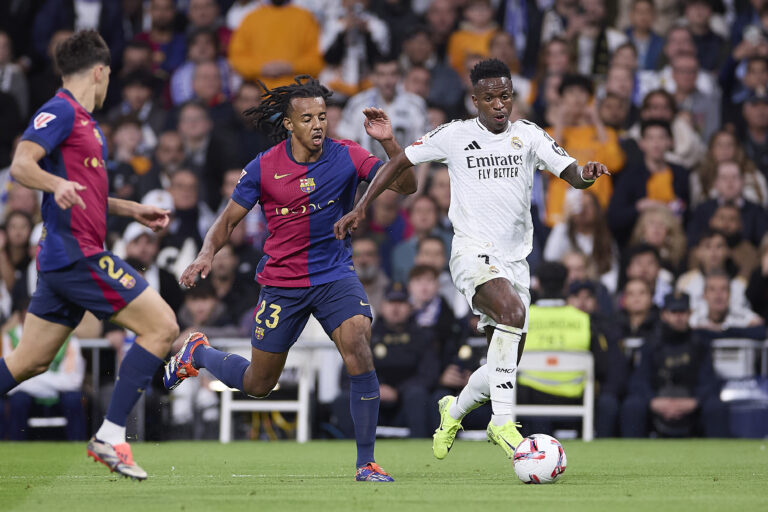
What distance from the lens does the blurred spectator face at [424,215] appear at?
599 inches

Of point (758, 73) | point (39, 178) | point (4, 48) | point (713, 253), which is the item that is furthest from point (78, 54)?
point (758, 73)

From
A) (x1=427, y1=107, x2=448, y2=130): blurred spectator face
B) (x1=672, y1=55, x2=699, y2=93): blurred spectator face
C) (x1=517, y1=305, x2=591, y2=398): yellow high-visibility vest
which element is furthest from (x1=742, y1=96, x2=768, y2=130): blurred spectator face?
(x1=517, y1=305, x2=591, y2=398): yellow high-visibility vest

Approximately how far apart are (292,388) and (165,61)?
19.7ft

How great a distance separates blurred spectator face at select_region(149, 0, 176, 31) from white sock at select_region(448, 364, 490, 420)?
10338mm

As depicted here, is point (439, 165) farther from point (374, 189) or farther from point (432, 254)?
point (374, 189)

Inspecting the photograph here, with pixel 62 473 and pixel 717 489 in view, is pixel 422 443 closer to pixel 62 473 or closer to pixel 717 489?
pixel 62 473

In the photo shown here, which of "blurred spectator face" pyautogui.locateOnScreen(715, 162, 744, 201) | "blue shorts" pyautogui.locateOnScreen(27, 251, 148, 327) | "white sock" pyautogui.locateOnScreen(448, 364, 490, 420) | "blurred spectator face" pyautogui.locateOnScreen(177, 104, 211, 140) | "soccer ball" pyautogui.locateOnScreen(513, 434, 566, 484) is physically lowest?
"soccer ball" pyautogui.locateOnScreen(513, 434, 566, 484)

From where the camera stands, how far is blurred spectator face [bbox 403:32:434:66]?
17031 mm

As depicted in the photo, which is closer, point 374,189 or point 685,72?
point 374,189

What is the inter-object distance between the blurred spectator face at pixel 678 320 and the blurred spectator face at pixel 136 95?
7492 mm

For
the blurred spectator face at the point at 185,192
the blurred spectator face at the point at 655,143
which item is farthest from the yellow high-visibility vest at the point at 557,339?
the blurred spectator face at the point at 185,192

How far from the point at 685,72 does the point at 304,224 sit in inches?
357

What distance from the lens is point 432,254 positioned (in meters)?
14.8

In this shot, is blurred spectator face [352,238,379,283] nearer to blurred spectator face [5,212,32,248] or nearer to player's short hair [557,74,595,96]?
player's short hair [557,74,595,96]
